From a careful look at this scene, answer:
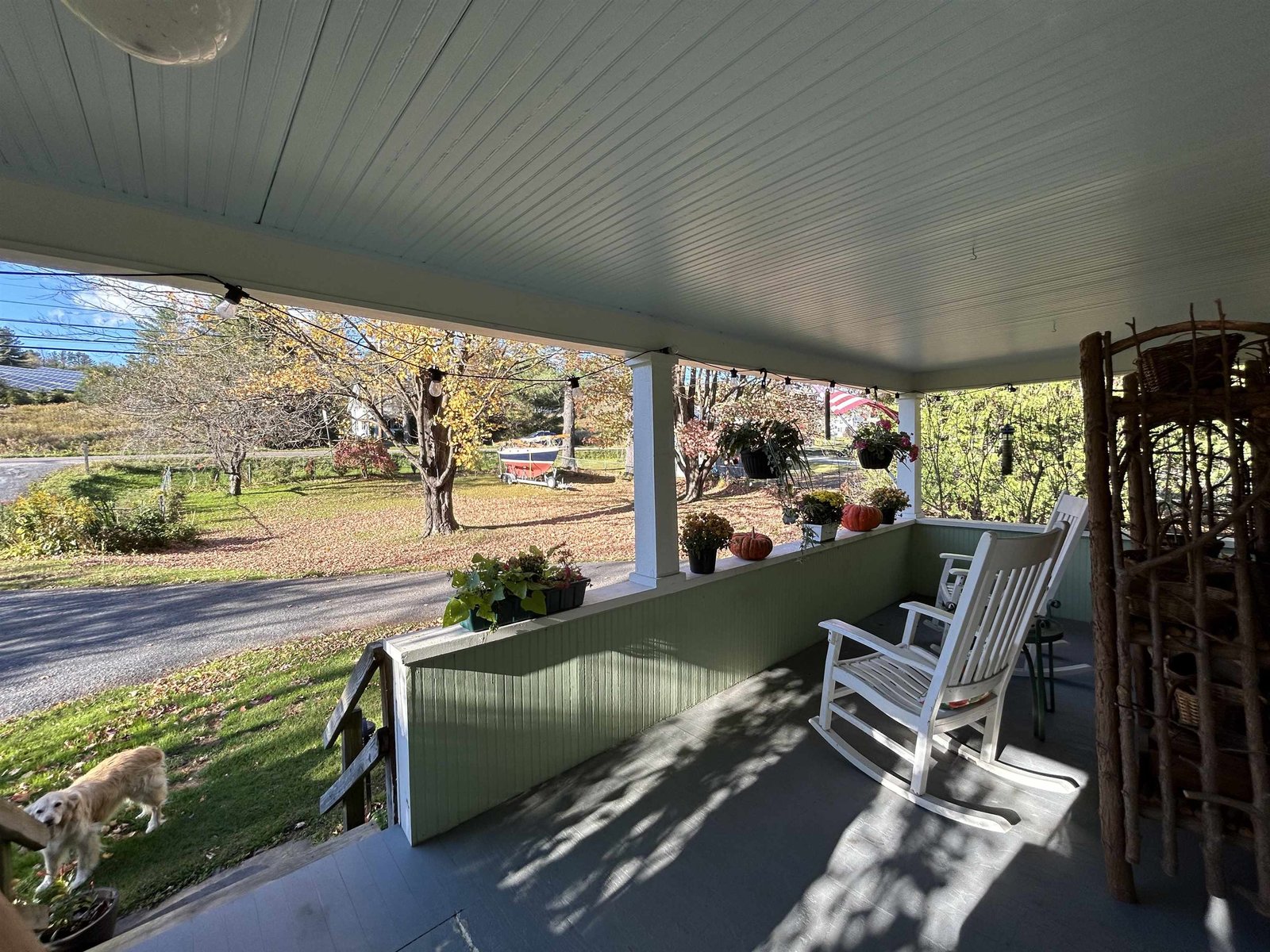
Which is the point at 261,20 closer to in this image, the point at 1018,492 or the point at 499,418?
the point at 499,418

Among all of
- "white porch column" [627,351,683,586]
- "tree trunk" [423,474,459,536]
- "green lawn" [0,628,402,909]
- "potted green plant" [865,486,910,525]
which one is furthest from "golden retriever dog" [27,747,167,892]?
"potted green plant" [865,486,910,525]

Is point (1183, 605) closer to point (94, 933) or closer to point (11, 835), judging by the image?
point (11, 835)

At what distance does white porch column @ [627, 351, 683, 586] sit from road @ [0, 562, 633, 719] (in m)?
1.36

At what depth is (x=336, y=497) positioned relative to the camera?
238 inches

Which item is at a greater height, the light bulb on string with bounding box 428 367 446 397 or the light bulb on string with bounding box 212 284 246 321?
the light bulb on string with bounding box 212 284 246 321

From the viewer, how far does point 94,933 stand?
1.57 metres

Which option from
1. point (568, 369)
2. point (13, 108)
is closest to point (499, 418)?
point (568, 369)

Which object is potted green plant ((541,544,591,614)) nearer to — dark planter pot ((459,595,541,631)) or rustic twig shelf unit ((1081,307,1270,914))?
dark planter pot ((459,595,541,631))

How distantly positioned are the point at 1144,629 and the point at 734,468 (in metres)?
2.18

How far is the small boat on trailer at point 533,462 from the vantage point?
25.6ft

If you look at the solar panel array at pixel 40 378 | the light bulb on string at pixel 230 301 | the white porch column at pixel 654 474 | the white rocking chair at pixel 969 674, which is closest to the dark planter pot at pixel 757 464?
the white porch column at pixel 654 474

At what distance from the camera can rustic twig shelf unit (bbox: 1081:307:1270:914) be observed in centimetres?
123

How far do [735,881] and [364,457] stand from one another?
19.9 feet

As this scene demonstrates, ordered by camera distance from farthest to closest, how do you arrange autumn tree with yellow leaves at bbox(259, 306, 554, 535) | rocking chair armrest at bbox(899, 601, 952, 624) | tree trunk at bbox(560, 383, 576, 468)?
tree trunk at bbox(560, 383, 576, 468), autumn tree with yellow leaves at bbox(259, 306, 554, 535), rocking chair armrest at bbox(899, 601, 952, 624)
